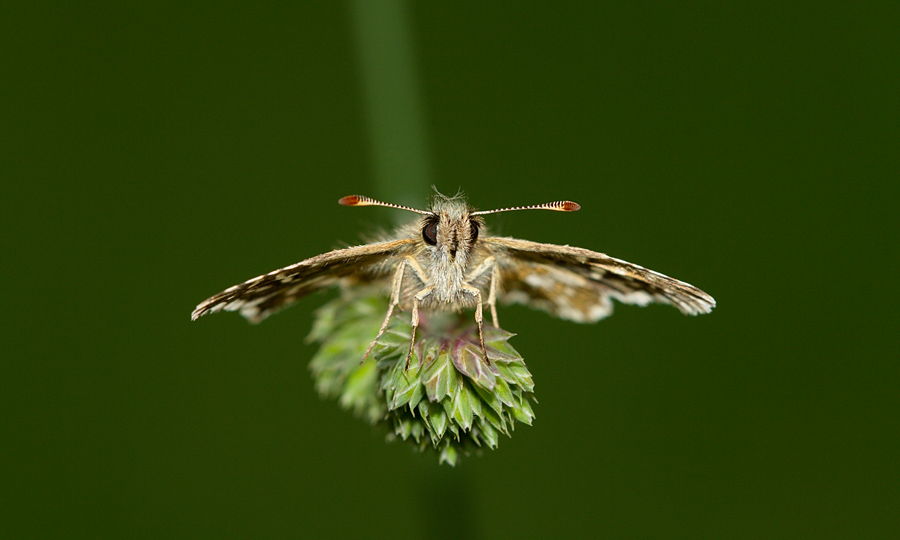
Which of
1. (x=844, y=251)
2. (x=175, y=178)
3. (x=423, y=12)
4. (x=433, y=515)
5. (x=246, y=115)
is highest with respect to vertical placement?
(x=423, y=12)

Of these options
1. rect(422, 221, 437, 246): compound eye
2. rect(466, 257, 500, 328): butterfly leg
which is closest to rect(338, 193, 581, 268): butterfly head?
rect(422, 221, 437, 246): compound eye

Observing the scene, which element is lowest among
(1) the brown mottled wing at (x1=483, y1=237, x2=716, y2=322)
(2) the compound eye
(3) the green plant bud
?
(3) the green plant bud

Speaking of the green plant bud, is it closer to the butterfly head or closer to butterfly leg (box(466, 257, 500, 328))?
butterfly leg (box(466, 257, 500, 328))

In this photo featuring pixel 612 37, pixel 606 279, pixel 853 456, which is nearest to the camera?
pixel 606 279

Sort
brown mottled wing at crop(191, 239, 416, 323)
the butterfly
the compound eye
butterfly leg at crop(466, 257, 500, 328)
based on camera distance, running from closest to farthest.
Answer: brown mottled wing at crop(191, 239, 416, 323)
the butterfly
the compound eye
butterfly leg at crop(466, 257, 500, 328)

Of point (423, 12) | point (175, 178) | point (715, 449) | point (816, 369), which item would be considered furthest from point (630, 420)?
point (175, 178)

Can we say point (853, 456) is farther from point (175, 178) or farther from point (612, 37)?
point (175, 178)

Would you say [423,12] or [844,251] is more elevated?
[423,12]

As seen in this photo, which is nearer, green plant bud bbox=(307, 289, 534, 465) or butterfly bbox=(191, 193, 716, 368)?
butterfly bbox=(191, 193, 716, 368)

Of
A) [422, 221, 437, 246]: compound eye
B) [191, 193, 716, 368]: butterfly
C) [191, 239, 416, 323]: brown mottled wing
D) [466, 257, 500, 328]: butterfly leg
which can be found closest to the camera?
[191, 239, 416, 323]: brown mottled wing
